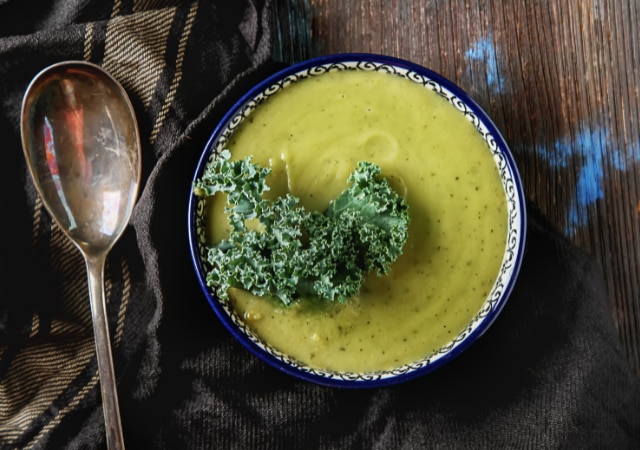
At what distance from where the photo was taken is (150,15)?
82.0 inches

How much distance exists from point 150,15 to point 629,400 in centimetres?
172

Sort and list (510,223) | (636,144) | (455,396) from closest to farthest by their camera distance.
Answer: (510,223) < (455,396) < (636,144)

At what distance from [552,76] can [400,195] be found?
0.66 m

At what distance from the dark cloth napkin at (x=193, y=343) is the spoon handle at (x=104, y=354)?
93 millimetres

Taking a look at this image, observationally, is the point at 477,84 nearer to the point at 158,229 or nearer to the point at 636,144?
the point at 636,144

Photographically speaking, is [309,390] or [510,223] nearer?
[510,223]

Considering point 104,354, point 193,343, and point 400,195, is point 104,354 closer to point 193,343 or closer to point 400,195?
point 193,343

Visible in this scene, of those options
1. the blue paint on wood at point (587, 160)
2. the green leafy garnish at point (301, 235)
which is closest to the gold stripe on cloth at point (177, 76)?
the green leafy garnish at point (301, 235)

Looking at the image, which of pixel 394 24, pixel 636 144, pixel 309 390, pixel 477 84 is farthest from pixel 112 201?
pixel 636 144

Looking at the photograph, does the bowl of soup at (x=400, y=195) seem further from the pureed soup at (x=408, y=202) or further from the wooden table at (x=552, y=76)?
the wooden table at (x=552, y=76)

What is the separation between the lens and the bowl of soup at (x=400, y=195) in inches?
74.1

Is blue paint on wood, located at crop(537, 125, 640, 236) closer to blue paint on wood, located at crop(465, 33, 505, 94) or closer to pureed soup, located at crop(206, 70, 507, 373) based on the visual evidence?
blue paint on wood, located at crop(465, 33, 505, 94)

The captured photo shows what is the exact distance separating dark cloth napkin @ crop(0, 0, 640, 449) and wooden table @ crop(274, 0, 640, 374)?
0.45ft

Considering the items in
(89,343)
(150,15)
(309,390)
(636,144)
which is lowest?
(309,390)
